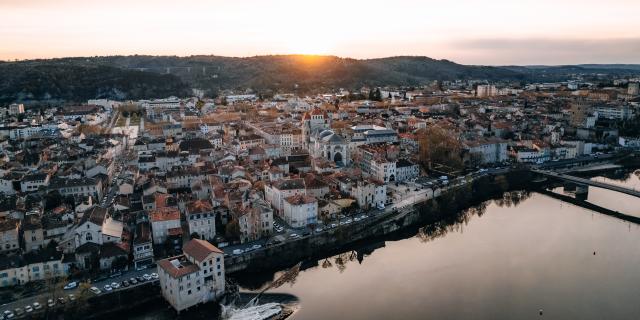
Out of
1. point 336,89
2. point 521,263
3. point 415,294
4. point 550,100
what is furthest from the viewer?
point 336,89

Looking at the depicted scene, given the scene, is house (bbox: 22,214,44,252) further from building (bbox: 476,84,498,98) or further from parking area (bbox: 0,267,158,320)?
building (bbox: 476,84,498,98)

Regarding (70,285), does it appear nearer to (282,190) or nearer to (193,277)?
(193,277)

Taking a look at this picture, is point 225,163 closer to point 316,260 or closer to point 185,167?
point 185,167

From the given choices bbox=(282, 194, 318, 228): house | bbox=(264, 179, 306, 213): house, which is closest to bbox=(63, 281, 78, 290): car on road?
bbox=(282, 194, 318, 228): house

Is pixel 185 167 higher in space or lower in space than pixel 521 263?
higher

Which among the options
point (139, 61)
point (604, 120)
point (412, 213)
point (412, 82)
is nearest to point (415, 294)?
point (412, 213)

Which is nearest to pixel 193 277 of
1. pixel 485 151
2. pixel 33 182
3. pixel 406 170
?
pixel 33 182

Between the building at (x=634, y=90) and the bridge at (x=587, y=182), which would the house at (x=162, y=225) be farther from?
the building at (x=634, y=90)
